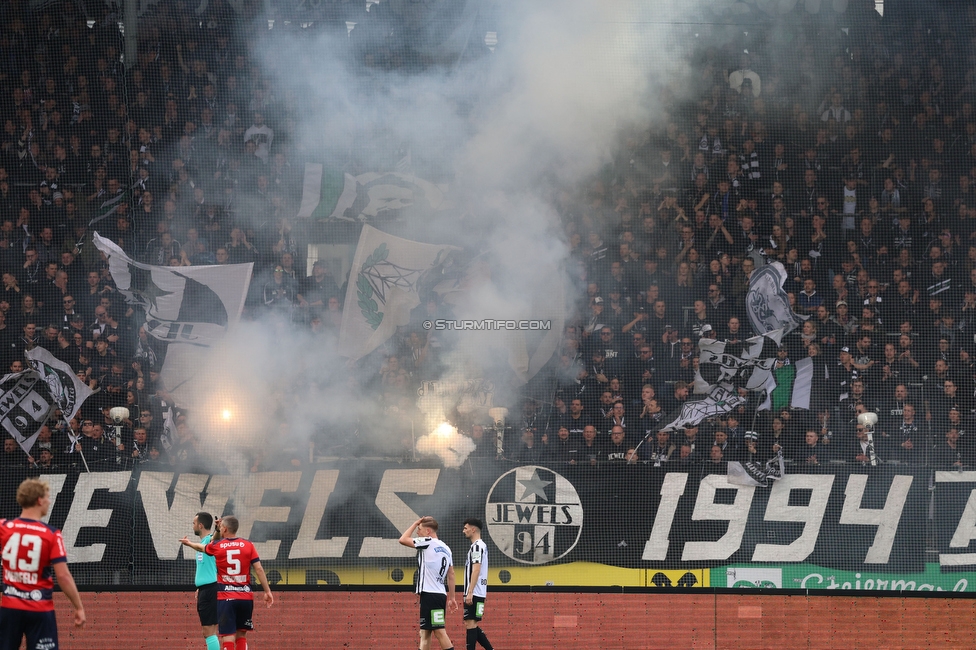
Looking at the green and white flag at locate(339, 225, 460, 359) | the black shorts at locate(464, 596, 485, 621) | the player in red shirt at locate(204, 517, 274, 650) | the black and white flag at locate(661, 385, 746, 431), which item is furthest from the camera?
the green and white flag at locate(339, 225, 460, 359)

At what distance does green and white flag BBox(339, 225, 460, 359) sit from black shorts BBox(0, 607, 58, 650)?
21.7 feet

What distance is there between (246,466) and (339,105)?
5074mm

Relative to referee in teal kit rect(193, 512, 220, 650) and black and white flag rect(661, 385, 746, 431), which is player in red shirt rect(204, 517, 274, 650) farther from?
black and white flag rect(661, 385, 746, 431)

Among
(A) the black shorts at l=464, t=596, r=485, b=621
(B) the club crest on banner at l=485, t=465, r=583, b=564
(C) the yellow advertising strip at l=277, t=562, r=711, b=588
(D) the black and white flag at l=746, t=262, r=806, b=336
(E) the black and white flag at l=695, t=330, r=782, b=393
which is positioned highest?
(D) the black and white flag at l=746, t=262, r=806, b=336

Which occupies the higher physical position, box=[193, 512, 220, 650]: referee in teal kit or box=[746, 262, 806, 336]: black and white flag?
box=[746, 262, 806, 336]: black and white flag

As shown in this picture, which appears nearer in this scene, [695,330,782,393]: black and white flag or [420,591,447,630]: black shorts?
[420,591,447,630]: black shorts

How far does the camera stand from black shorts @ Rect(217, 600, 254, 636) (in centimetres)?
776

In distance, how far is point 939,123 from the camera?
13.0 m

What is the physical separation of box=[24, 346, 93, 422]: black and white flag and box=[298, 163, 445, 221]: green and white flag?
3457 mm

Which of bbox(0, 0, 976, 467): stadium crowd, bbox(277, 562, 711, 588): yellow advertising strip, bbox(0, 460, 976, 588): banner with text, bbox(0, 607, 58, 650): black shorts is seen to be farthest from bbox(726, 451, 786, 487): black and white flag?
bbox(0, 607, 58, 650): black shorts

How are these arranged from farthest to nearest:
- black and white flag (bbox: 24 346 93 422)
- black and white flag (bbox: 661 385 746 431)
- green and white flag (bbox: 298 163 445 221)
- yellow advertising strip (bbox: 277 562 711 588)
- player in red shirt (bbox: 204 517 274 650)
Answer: green and white flag (bbox: 298 163 445 221) < black and white flag (bbox: 661 385 746 431) < black and white flag (bbox: 24 346 93 422) < yellow advertising strip (bbox: 277 562 711 588) < player in red shirt (bbox: 204 517 274 650)

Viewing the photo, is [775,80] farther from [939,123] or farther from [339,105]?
[339,105]

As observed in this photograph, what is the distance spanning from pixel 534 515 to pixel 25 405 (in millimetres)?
6125

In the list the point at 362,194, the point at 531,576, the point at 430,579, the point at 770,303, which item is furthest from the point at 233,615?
the point at 770,303
